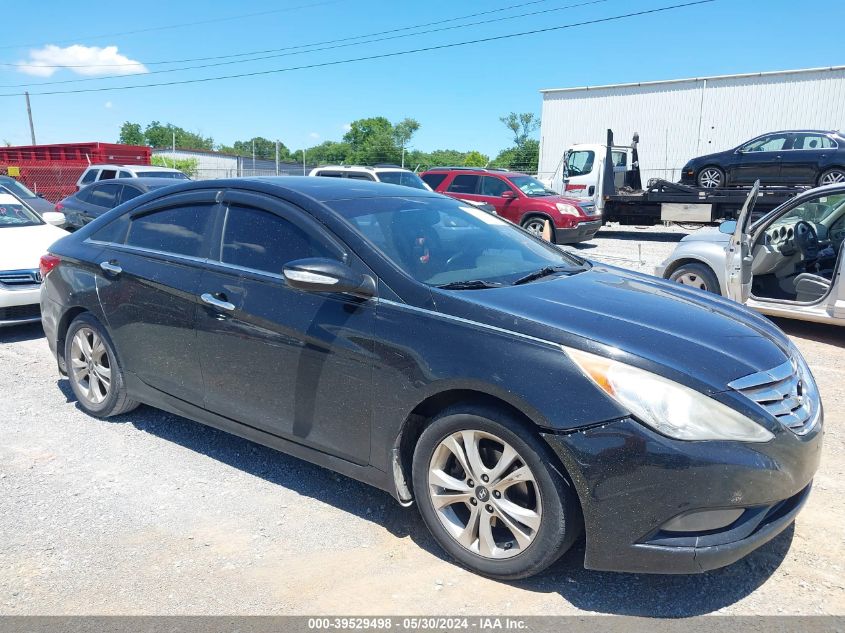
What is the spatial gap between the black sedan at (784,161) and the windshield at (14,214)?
14.5 metres

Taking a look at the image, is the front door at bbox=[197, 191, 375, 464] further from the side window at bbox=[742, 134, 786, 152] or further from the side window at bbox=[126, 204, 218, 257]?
the side window at bbox=[742, 134, 786, 152]

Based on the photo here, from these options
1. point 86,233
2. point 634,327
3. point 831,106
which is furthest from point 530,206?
point 831,106

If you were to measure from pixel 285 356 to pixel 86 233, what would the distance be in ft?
7.53

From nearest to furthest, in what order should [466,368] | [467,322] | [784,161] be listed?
[466,368] → [467,322] → [784,161]

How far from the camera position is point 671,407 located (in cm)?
262

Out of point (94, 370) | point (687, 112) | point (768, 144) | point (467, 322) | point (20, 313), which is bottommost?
point (20, 313)

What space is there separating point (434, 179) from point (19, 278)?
11462 mm

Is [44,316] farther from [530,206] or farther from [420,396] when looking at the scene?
[530,206]

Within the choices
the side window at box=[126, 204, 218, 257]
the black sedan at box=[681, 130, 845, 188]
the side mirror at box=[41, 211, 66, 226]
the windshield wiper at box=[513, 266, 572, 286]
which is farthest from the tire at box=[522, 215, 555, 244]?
the side window at box=[126, 204, 218, 257]

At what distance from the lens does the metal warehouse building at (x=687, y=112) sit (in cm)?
2909

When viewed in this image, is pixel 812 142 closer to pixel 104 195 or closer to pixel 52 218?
pixel 104 195

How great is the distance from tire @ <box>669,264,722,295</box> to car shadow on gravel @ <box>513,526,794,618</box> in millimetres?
4940

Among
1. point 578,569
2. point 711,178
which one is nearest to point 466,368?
point 578,569

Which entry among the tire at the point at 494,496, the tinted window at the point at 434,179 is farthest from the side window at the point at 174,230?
the tinted window at the point at 434,179
